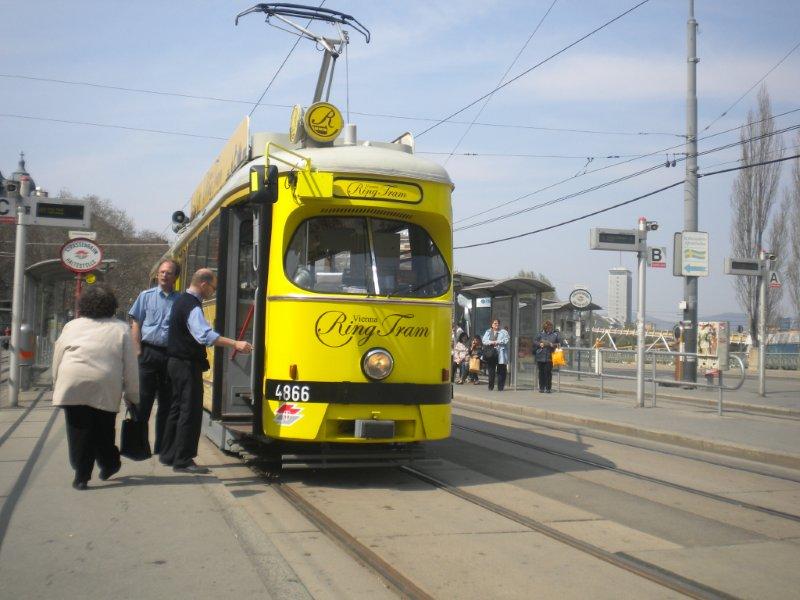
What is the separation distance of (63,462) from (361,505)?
3160 mm

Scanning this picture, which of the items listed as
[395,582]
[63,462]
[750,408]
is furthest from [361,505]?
[750,408]

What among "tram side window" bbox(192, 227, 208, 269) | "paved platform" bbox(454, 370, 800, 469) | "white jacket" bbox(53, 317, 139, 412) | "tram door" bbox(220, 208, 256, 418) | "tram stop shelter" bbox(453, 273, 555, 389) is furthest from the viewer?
"tram stop shelter" bbox(453, 273, 555, 389)

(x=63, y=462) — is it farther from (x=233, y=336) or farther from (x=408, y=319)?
(x=408, y=319)

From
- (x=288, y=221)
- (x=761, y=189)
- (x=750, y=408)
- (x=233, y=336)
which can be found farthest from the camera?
(x=761, y=189)

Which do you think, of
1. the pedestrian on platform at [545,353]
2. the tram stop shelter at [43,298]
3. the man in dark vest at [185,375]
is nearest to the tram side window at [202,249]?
the man in dark vest at [185,375]

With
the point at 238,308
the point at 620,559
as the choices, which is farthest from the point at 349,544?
the point at 238,308

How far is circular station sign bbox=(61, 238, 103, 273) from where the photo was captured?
16.3 meters

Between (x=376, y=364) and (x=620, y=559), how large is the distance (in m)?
2.86

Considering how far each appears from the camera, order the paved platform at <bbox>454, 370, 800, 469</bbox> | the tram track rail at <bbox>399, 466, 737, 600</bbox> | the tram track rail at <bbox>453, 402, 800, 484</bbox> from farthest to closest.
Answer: the paved platform at <bbox>454, 370, 800, 469</bbox> → the tram track rail at <bbox>453, 402, 800, 484</bbox> → the tram track rail at <bbox>399, 466, 737, 600</bbox>

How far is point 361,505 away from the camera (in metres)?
7.32

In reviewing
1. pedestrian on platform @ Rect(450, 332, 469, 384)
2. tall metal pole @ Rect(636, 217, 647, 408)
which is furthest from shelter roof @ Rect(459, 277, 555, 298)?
tall metal pole @ Rect(636, 217, 647, 408)

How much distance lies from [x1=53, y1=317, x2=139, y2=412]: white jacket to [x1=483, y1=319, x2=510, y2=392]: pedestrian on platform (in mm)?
14948

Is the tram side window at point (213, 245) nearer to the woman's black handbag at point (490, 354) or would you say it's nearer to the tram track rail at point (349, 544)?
the tram track rail at point (349, 544)

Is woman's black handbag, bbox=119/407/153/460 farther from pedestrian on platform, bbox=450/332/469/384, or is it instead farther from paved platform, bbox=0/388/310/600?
pedestrian on platform, bbox=450/332/469/384
